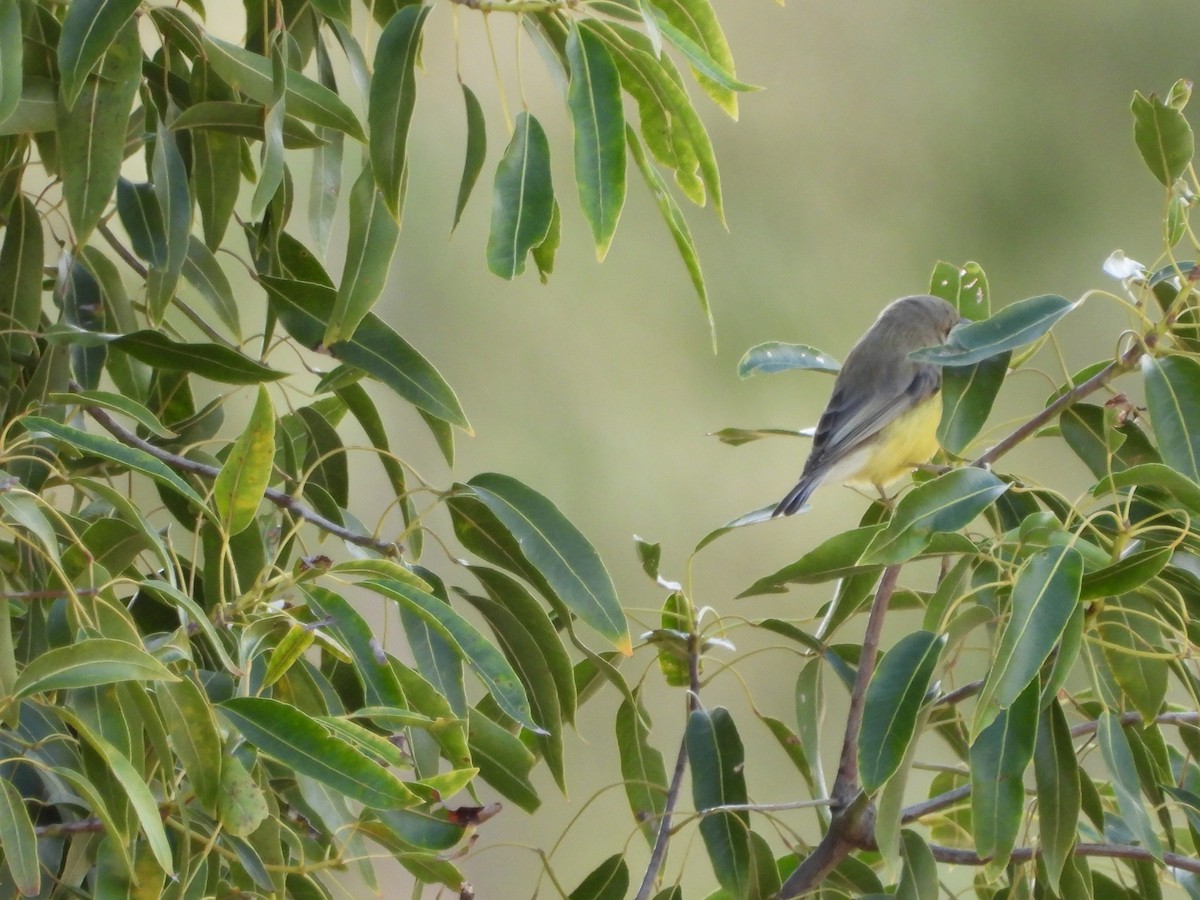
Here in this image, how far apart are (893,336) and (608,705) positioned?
15.6 ft

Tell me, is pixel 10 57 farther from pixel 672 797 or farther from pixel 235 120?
pixel 672 797

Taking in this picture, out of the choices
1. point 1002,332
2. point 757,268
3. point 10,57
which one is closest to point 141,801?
point 10,57

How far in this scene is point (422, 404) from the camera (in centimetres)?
120

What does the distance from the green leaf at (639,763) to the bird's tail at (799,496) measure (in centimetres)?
33

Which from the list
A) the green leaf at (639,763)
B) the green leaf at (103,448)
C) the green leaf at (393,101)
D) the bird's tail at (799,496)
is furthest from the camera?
the bird's tail at (799,496)

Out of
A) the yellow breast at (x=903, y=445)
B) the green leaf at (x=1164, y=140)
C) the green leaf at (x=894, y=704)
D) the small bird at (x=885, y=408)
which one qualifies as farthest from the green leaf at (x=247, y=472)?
the yellow breast at (x=903, y=445)

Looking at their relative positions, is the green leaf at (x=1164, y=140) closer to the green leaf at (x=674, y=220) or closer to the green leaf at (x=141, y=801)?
the green leaf at (x=674, y=220)

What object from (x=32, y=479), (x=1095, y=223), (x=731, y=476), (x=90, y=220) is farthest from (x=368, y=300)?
(x=1095, y=223)

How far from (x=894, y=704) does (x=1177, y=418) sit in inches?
12.6

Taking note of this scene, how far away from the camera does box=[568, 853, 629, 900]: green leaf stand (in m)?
1.41

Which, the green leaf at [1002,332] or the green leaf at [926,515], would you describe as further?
the green leaf at [1002,332]

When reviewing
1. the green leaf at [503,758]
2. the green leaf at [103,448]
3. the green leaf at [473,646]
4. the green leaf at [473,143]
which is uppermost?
the green leaf at [473,143]

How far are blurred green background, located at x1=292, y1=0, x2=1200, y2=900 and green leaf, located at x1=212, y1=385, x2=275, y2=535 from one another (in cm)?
412

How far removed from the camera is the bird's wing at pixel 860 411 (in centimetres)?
215
